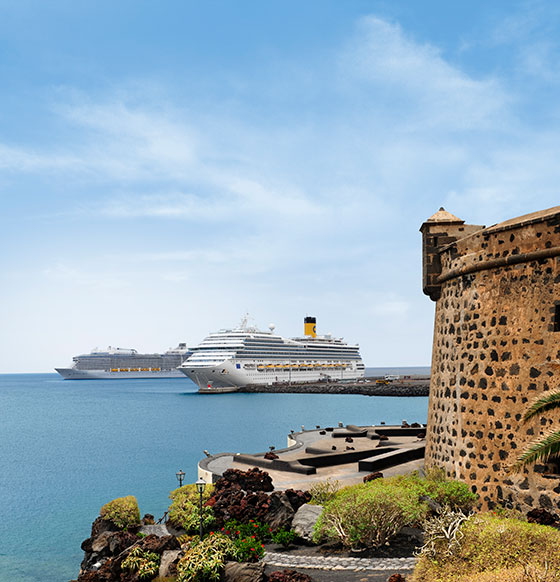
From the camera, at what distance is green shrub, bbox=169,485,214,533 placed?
15.8 meters

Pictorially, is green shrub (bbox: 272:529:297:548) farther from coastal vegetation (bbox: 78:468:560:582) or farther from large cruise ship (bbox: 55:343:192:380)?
large cruise ship (bbox: 55:343:192:380)

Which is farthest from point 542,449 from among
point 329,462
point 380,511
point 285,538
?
point 329,462

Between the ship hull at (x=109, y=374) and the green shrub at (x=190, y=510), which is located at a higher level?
the green shrub at (x=190, y=510)

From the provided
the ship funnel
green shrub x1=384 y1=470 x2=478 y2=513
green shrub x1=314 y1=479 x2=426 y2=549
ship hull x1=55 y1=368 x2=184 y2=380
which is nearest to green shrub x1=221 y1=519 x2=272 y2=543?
green shrub x1=314 y1=479 x2=426 y2=549

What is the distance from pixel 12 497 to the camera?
28094mm

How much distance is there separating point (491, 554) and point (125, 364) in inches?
6149

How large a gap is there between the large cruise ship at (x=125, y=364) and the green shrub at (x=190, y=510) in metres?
142

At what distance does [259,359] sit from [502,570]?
9525 cm

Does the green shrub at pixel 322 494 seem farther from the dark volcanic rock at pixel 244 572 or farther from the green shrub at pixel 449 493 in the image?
the dark volcanic rock at pixel 244 572

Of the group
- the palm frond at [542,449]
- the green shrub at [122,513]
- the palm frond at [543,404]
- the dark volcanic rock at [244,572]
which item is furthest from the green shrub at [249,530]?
the palm frond at [543,404]

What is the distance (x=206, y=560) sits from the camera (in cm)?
1155

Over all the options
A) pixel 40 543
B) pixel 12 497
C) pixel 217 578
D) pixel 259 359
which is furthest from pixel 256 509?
pixel 259 359

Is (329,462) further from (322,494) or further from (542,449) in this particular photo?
(542,449)

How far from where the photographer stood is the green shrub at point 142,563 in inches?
509
